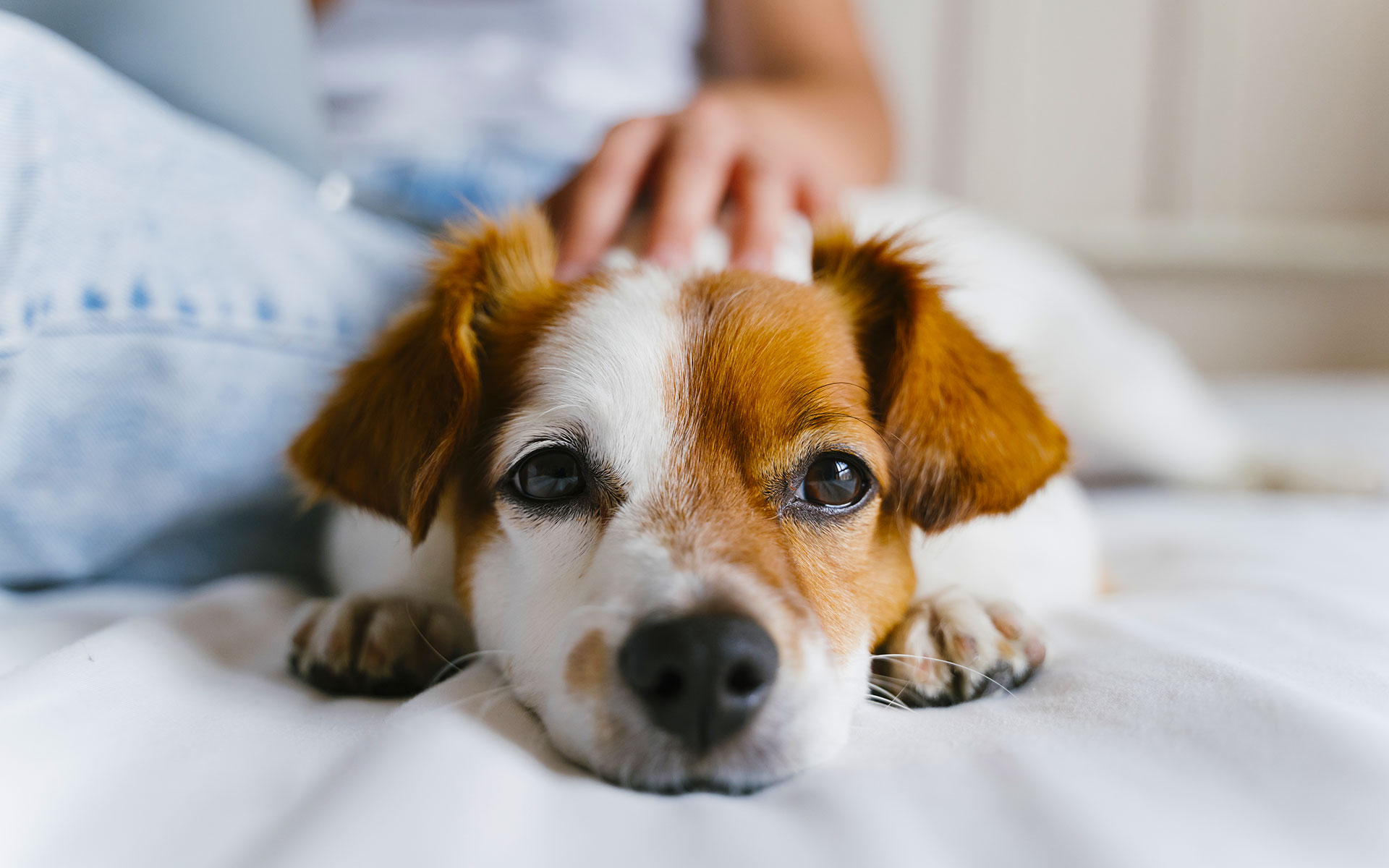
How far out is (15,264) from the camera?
102 cm

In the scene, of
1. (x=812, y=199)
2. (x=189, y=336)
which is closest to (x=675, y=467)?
(x=189, y=336)

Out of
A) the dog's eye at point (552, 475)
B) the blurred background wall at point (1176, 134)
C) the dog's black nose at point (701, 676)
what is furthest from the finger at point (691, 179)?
the blurred background wall at point (1176, 134)

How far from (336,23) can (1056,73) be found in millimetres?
3544

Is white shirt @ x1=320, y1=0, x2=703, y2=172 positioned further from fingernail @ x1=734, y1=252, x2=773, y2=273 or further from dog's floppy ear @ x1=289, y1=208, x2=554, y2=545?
dog's floppy ear @ x1=289, y1=208, x2=554, y2=545

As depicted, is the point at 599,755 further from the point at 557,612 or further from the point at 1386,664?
the point at 1386,664

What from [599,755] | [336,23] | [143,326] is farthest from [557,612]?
[336,23]

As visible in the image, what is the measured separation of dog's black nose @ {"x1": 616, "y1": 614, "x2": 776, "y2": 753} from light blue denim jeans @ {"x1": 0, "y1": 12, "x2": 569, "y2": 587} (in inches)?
32.0

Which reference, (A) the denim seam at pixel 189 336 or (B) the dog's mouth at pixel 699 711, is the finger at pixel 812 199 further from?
(B) the dog's mouth at pixel 699 711

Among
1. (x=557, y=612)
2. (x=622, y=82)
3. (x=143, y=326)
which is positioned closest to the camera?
(x=557, y=612)

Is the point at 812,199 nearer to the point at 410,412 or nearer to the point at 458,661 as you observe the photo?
the point at 410,412

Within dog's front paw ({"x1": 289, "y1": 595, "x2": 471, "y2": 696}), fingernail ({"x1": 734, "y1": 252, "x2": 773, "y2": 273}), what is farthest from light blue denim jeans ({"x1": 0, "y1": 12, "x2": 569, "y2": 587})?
fingernail ({"x1": 734, "y1": 252, "x2": 773, "y2": 273})

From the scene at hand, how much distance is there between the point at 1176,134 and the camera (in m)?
4.52

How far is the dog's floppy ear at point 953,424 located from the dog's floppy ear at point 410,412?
514 mm

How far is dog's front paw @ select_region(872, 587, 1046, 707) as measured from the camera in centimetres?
95
